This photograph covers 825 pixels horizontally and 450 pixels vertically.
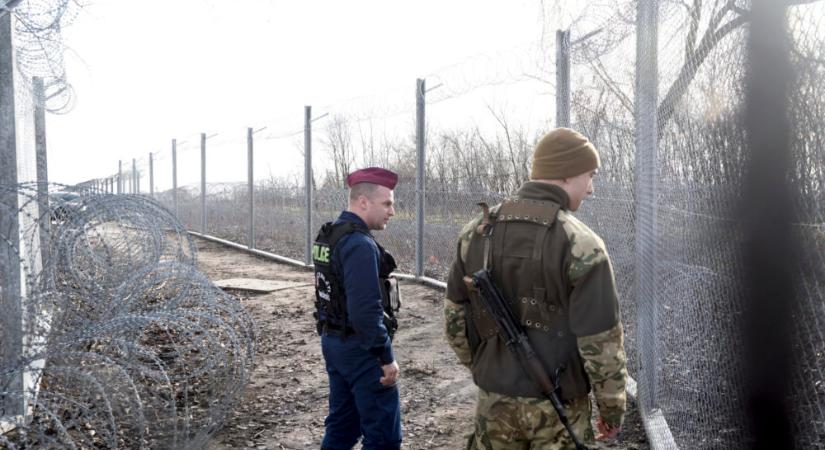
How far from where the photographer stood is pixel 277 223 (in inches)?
583

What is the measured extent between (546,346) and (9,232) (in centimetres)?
345

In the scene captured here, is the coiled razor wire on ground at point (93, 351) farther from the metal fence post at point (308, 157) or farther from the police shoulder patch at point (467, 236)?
the metal fence post at point (308, 157)

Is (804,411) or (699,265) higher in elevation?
(699,265)

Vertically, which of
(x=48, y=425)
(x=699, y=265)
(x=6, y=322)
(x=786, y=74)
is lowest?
(x=48, y=425)

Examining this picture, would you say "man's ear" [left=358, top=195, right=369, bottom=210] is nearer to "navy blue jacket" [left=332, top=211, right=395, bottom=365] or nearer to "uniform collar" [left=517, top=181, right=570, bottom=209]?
"navy blue jacket" [left=332, top=211, right=395, bottom=365]

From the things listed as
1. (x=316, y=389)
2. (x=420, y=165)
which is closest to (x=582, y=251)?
(x=316, y=389)

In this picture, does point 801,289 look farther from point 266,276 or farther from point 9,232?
point 266,276

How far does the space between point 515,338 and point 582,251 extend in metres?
0.39

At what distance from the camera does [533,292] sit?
2295 millimetres

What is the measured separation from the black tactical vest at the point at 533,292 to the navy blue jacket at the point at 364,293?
0.73 m

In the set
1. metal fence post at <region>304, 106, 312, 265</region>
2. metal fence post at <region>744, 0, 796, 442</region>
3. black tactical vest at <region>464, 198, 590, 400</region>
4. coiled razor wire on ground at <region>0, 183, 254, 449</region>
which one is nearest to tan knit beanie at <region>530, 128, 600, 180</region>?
black tactical vest at <region>464, 198, 590, 400</region>

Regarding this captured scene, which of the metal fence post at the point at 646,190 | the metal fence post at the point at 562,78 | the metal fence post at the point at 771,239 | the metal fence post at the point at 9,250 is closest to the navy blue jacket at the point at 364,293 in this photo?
the metal fence post at the point at 646,190

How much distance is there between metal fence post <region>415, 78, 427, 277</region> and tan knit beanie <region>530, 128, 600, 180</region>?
6.03 m

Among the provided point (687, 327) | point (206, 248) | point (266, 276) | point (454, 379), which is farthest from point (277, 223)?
point (687, 327)
